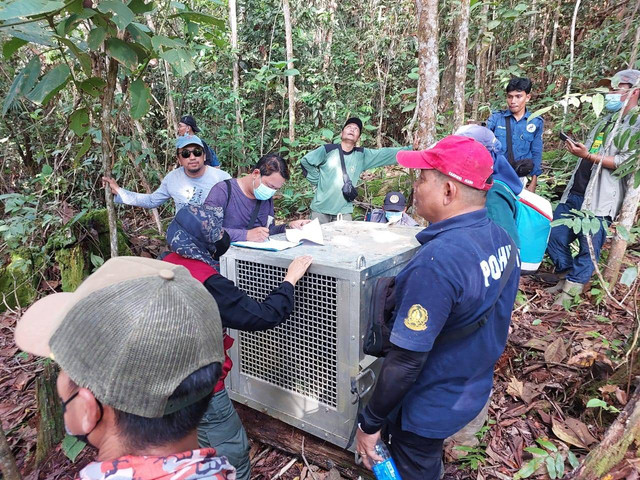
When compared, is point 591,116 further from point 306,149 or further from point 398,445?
point 306,149

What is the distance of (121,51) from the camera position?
2246 millimetres

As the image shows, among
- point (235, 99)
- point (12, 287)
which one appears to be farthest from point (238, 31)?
point (12, 287)

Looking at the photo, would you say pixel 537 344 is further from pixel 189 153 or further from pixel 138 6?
pixel 189 153

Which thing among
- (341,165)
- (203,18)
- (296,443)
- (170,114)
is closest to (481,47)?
(341,165)

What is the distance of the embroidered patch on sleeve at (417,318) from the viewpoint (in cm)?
154

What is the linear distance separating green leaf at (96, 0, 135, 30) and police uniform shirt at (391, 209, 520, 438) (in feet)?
5.58

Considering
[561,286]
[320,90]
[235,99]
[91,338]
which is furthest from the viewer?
[320,90]

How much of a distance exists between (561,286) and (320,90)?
21.4 feet

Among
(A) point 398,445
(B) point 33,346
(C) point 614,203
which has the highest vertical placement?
(B) point 33,346

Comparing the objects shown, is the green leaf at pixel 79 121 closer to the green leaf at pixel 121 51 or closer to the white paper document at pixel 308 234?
the green leaf at pixel 121 51

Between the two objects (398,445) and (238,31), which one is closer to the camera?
(398,445)

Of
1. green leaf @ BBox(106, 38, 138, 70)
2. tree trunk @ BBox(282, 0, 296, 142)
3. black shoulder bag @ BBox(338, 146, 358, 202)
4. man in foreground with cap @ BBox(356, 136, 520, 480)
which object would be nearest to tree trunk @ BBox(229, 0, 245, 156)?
tree trunk @ BBox(282, 0, 296, 142)

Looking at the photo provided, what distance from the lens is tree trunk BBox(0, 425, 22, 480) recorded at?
2035mm

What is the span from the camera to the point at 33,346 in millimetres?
1109
